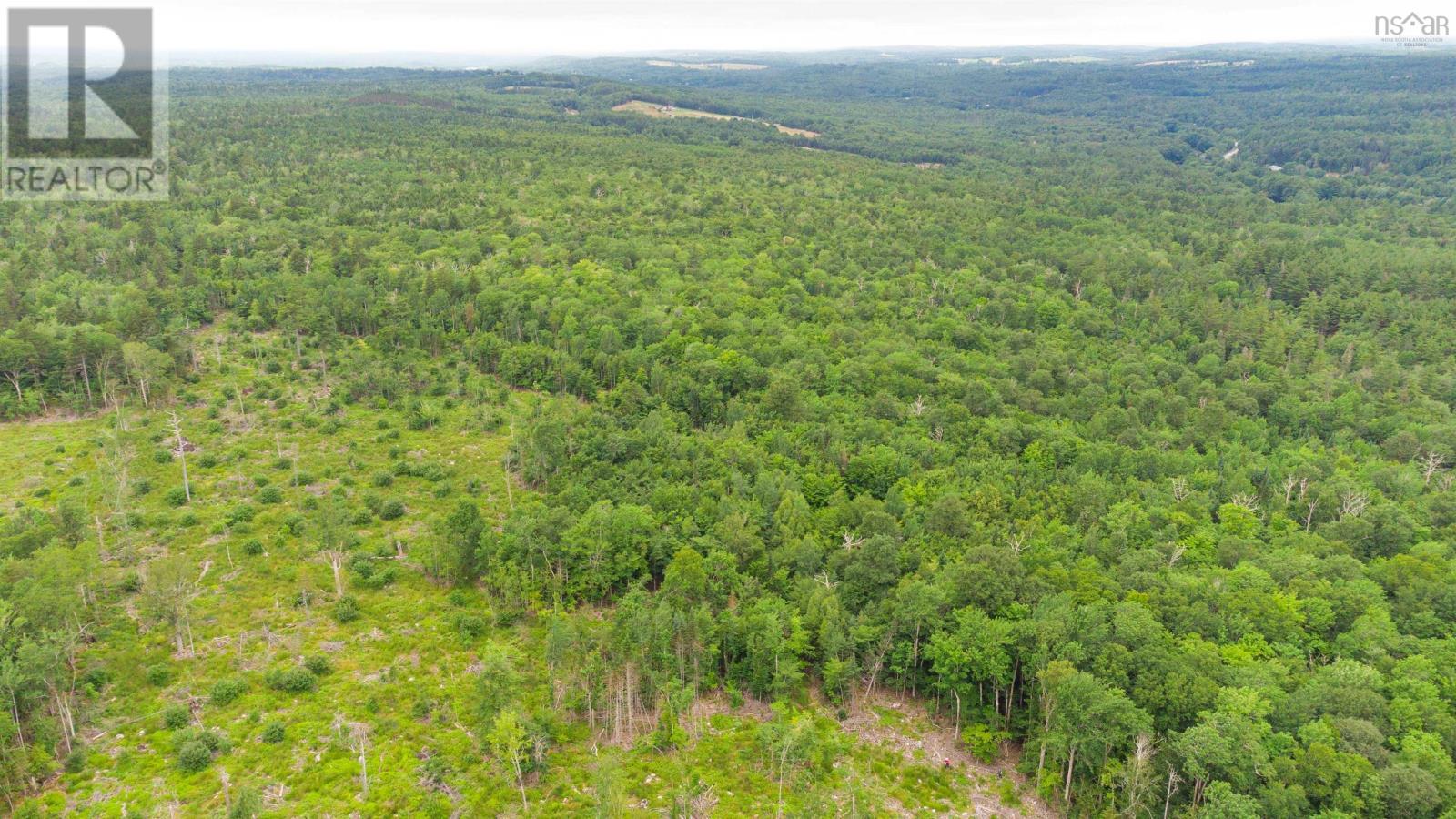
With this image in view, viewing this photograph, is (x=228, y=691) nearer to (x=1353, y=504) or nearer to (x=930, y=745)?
(x=930, y=745)

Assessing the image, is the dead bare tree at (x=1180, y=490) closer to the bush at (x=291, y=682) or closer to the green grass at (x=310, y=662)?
the green grass at (x=310, y=662)

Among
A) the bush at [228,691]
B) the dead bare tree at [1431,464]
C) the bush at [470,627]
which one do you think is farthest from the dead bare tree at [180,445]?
the dead bare tree at [1431,464]

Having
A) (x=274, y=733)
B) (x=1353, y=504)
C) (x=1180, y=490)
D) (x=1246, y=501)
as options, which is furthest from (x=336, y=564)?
(x=1353, y=504)

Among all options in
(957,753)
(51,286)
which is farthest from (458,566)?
(51,286)

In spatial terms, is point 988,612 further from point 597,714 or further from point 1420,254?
point 1420,254

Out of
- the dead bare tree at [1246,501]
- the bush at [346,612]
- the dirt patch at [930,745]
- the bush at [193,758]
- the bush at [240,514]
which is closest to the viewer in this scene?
the bush at [193,758]

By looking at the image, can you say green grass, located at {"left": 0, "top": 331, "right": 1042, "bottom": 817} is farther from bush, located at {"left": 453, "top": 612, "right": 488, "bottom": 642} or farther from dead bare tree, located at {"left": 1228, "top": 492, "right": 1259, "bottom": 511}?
dead bare tree, located at {"left": 1228, "top": 492, "right": 1259, "bottom": 511}

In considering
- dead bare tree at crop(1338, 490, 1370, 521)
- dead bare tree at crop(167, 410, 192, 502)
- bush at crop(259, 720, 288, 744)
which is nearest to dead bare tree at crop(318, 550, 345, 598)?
bush at crop(259, 720, 288, 744)
